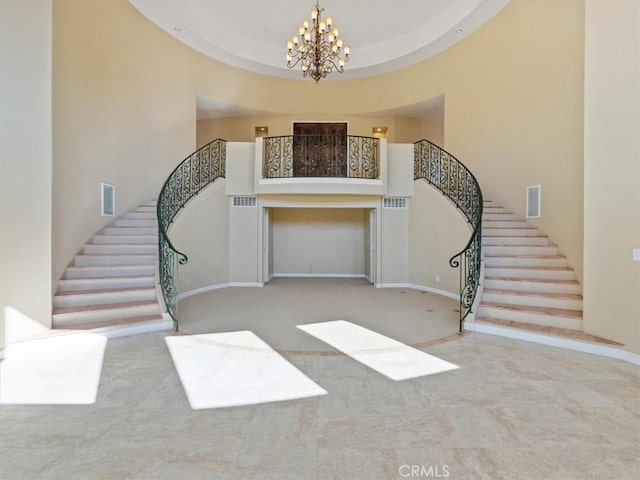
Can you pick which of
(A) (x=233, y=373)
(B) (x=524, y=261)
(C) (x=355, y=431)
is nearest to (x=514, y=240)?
(B) (x=524, y=261)

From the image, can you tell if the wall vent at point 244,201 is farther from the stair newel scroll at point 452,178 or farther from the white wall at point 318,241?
the stair newel scroll at point 452,178

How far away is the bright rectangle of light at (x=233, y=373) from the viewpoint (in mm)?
3182

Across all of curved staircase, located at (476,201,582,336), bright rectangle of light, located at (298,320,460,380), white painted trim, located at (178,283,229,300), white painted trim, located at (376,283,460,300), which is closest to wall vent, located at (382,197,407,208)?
white painted trim, located at (376,283,460,300)

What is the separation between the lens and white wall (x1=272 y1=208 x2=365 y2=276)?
456 inches

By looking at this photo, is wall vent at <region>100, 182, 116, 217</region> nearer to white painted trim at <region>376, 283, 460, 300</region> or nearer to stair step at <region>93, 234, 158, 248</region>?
stair step at <region>93, 234, 158, 248</region>

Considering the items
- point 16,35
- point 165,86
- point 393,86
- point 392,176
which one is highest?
point 393,86

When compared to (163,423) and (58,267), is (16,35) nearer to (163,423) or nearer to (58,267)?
(58,267)

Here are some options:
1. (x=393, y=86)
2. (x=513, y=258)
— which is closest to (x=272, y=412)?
(x=513, y=258)

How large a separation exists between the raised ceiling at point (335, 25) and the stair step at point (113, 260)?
6.18 meters

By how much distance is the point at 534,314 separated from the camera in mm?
5070

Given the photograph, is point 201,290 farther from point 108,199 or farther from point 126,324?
point 126,324

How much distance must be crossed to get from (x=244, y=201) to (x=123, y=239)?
338 centimetres

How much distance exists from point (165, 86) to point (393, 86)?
280 inches

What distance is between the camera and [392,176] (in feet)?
30.4
